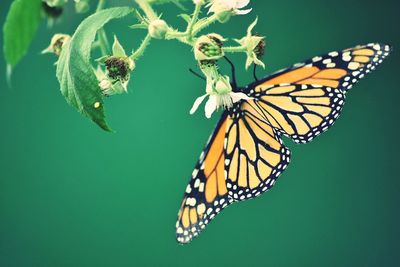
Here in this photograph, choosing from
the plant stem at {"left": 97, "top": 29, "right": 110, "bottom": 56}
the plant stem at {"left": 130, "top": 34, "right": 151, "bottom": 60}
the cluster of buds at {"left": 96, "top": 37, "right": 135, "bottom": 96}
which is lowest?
the cluster of buds at {"left": 96, "top": 37, "right": 135, "bottom": 96}

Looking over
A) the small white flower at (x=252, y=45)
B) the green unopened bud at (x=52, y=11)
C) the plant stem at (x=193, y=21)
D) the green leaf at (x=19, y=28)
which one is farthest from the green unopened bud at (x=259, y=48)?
the green leaf at (x=19, y=28)

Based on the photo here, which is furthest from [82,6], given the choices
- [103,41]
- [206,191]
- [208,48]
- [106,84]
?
[206,191]

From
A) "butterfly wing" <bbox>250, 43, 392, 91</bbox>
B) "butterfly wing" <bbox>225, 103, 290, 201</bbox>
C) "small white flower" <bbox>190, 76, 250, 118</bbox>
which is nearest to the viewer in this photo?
"small white flower" <bbox>190, 76, 250, 118</bbox>

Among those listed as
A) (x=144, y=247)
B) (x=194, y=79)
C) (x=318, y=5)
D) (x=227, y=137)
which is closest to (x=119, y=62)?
(x=227, y=137)

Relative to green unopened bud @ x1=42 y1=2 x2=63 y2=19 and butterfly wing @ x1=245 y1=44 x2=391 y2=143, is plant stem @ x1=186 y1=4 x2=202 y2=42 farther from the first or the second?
butterfly wing @ x1=245 y1=44 x2=391 y2=143

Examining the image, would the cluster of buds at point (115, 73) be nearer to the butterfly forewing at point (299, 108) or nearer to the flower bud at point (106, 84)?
the flower bud at point (106, 84)

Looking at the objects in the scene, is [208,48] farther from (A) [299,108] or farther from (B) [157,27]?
(A) [299,108]

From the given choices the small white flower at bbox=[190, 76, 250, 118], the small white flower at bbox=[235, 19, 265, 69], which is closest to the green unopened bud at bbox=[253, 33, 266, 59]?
the small white flower at bbox=[235, 19, 265, 69]
